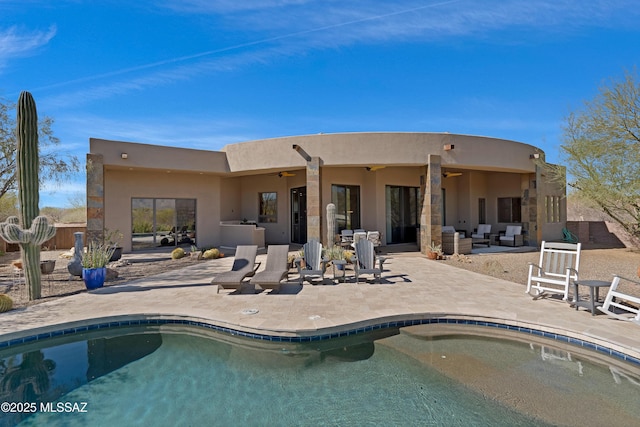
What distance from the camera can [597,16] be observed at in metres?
9.14

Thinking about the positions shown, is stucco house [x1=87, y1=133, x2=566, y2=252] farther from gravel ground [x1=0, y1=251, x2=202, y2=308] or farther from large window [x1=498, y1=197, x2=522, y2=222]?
gravel ground [x1=0, y1=251, x2=202, y2=308]

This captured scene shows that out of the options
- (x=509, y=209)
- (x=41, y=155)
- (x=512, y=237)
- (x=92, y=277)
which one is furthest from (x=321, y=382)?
(x=509, y=209)

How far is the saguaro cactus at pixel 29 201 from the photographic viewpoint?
6.82 meters

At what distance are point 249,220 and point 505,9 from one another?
13.8m

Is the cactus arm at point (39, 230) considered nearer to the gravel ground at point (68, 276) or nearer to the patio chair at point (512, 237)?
the gravel ground at point (68, 276)

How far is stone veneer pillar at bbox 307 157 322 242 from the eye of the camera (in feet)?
41.8

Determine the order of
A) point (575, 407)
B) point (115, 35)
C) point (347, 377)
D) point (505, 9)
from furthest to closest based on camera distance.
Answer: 1. point (115, 35)
2. point (505, 9)
3. point (347, 377)
4. point (575, 407)

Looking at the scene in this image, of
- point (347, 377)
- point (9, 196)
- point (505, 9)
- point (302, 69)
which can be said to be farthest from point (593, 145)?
point (9, 196)

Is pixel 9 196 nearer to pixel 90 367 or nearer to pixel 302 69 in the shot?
pixel 302 69

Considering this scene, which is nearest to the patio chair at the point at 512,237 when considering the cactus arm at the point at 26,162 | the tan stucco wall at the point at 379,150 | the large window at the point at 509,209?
the large window at the point at 509,209

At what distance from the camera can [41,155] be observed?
45.4 feet

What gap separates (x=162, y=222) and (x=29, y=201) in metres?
8.06

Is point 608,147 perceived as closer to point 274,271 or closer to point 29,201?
point 274,271

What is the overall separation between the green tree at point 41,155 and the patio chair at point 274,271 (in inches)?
440
